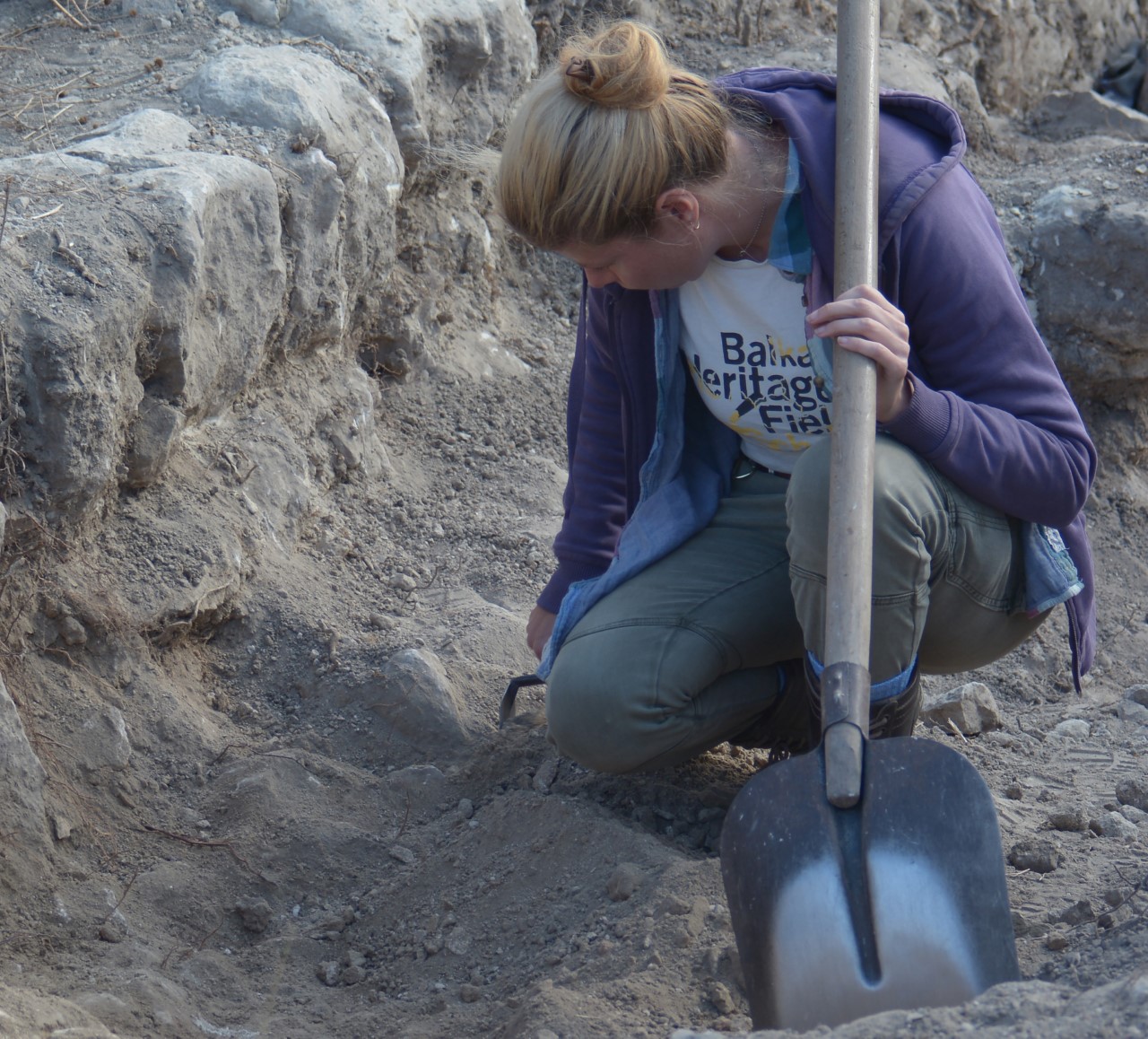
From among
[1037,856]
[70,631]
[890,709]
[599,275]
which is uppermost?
[599,275]

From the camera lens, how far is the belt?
2246 millimetres

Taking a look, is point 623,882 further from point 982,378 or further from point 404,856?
point 982,378

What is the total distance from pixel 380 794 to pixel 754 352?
100cm

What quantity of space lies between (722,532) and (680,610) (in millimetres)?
184

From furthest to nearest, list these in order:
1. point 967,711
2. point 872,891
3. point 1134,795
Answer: point 967,711 → point 1134,795 → point 872,891

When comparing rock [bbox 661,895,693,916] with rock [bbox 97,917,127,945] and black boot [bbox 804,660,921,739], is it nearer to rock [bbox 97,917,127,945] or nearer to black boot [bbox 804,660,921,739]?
black boot [bbox 804,660,921,739]

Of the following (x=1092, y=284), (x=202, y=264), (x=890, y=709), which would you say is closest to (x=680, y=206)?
(x=890, y=709)

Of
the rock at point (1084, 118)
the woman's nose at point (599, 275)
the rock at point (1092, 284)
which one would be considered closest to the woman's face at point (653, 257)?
the woman's nose at point (599, 275)

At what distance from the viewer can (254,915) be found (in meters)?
1.94

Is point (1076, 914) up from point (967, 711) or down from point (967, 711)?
up

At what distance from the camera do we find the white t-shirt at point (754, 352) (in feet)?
6.62

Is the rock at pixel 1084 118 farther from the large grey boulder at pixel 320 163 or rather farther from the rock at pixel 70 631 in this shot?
the rock at pixel 70 631

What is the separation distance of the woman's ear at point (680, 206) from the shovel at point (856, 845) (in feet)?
0.68

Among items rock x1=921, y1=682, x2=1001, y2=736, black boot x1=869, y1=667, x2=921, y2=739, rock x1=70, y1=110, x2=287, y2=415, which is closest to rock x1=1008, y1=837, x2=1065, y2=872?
black boot x1=869, y1=667, x2=921, y2=739
